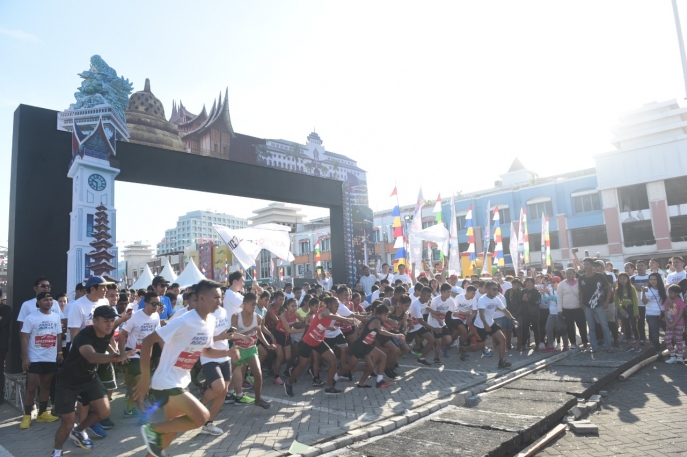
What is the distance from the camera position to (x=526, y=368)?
9.01 meters

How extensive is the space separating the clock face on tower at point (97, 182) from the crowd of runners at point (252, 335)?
4290 mm

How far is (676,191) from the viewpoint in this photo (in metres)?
34.6

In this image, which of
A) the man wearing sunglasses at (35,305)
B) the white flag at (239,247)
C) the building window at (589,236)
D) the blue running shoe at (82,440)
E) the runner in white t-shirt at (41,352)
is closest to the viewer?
the blue running shoe at (82,440)

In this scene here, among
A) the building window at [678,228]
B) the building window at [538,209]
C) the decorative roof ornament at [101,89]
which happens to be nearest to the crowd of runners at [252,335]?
the decorative roof ornament at [101,89]

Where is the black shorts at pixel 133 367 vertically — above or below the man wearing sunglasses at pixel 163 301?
below

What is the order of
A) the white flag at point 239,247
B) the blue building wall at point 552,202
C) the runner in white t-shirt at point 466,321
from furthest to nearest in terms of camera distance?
the blue building wall at point 552,202, the white flag at point 239,247, the runner in white t-shirt at point 466,321

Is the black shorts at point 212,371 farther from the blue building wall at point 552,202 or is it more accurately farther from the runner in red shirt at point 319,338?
the blue building wall at point 552,202

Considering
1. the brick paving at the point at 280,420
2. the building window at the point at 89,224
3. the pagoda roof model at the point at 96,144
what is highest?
the pagoda roof model at the point at 96,144

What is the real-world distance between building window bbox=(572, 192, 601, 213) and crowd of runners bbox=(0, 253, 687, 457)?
2922cm

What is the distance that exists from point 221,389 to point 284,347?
3590 millimetres

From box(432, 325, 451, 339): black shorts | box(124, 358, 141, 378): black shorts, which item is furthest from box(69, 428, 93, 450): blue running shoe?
box(432, 325, 451, 339): black shorts

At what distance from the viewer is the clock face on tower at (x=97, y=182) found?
473 inches

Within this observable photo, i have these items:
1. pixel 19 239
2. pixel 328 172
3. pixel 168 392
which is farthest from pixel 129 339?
pixel 328 172

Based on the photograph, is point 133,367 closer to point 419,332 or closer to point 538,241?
point 419,332
